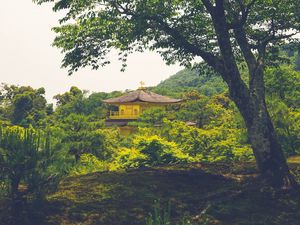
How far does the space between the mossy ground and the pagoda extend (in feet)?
134

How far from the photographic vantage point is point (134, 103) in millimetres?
51531

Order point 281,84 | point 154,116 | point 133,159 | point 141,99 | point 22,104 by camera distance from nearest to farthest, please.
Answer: point 133,159 < point 281,84 < point 154,116 < point 141,99 < point 22,104

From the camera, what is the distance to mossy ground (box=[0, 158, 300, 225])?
6.68 metres

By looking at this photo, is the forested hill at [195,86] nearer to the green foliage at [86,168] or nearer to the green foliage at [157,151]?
the green foliage at [86,168]

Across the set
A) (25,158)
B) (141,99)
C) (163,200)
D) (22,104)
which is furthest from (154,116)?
(22,104)

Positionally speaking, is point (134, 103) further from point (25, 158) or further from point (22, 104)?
point (25, 158)

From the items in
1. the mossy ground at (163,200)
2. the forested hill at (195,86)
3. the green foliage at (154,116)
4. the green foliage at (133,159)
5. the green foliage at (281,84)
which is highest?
the forested hill at (195,86)

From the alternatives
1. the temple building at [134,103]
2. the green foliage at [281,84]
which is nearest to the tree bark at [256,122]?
the green foliage at [281,84]

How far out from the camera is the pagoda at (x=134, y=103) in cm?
5056

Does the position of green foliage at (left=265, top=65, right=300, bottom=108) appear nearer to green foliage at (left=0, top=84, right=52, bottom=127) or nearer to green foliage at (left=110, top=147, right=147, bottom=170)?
green foliage at (left=110, top=147, right=147, bottom=170)

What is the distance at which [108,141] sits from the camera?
23844 mm

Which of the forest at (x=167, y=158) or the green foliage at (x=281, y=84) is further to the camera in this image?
the green foliage at (x=281, y=84)

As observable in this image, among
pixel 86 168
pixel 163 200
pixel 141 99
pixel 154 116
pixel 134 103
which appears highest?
pixel 141 99

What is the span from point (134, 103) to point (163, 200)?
4421cm
